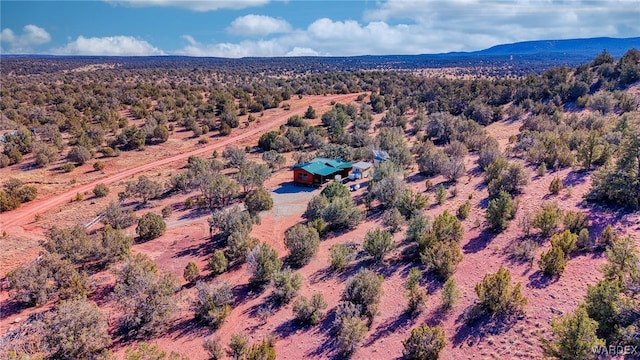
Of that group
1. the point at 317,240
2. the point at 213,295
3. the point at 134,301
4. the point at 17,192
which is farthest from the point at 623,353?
the point at 17,192

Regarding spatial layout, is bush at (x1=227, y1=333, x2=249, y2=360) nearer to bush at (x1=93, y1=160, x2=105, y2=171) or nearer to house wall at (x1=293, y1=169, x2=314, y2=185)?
Result: house wall at (x1=293, y1=169, x2=314, y2=185)

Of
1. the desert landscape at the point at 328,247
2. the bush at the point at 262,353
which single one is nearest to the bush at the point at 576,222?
the desert landscape at the point at 328,247

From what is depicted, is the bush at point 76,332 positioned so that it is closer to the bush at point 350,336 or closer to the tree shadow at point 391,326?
the bush at point 350,336

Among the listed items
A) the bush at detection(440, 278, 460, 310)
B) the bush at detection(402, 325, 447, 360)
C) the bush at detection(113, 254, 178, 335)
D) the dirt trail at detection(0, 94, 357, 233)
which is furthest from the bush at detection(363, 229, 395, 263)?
the dirt trail at detection(0, 94, 357, 233)

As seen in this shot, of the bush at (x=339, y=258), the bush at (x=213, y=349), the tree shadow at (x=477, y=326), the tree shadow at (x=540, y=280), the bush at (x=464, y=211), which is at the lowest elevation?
the bush at (x=213, y=349)

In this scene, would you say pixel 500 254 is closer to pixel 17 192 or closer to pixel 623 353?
pixel 623 353

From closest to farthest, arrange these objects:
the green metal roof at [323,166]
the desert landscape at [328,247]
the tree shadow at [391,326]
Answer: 1. the desert landscape at [328,247]
2. the tree shadow at [391,326]
3. the green metal roof at [323,166]

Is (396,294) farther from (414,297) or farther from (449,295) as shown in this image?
(449,295)
